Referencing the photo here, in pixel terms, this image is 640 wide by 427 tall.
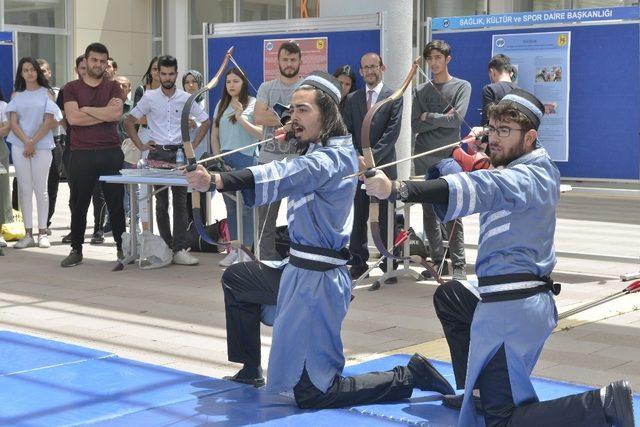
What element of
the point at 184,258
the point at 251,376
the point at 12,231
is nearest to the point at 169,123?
the point at 184,258

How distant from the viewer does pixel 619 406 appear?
3770mm

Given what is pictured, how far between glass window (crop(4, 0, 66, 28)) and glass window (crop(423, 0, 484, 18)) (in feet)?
22.9

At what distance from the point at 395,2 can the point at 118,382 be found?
4946 mm

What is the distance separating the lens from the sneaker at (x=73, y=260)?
8.91 metres

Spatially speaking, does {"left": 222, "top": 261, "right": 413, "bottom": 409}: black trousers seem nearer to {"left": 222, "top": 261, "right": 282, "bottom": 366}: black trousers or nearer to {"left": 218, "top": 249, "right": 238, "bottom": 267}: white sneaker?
{"left": 222, "top": 261, "right": 282, "bottom": 366}: black trousers

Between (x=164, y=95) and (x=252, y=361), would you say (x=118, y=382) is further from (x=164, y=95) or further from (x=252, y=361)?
(x=164, y=95)

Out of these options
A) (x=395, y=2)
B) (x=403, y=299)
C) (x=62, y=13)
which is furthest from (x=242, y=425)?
(x=62, y=13)

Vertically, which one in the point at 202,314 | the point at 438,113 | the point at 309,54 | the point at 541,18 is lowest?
the point at 202,314

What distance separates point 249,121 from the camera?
8.55 meters

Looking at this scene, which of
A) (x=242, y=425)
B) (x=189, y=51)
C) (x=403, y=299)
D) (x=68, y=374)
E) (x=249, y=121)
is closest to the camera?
(x=242, y=425)

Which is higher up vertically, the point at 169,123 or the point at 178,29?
the point at 178,29

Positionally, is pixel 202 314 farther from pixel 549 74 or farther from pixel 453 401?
pixel 549 74

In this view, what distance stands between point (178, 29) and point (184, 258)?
13121 millimetres

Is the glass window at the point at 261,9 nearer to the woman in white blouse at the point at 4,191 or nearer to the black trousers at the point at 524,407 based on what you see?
the woman in white blouse at the point at 4,191
